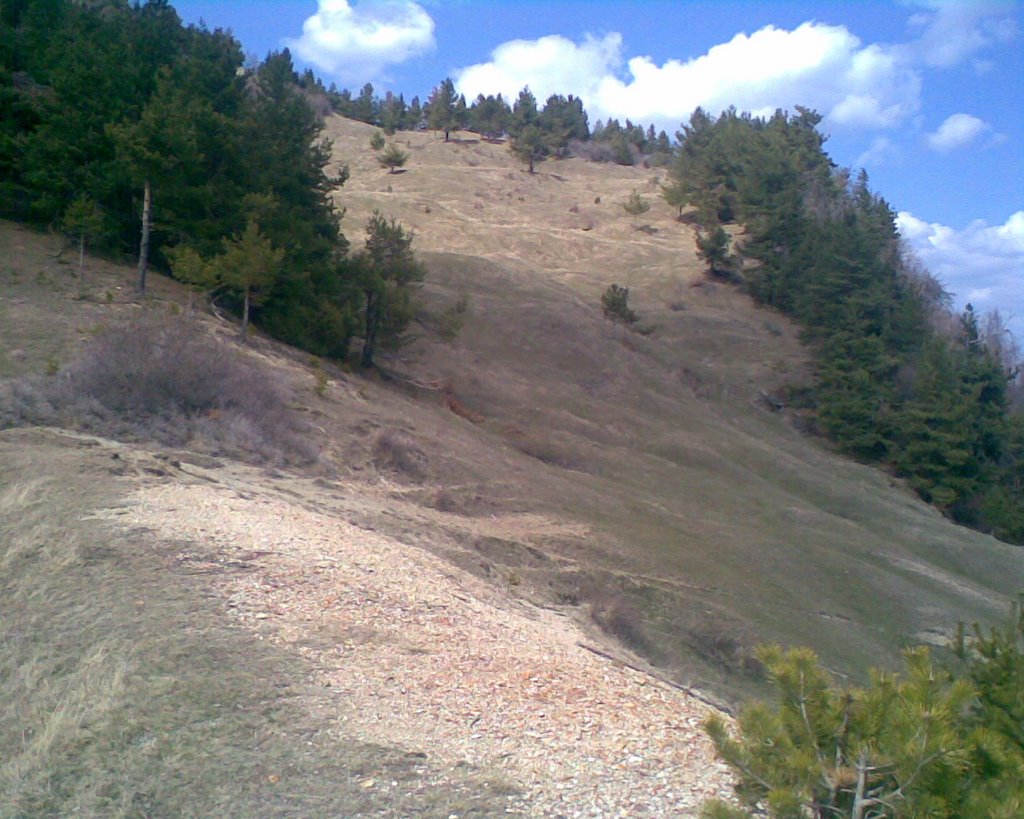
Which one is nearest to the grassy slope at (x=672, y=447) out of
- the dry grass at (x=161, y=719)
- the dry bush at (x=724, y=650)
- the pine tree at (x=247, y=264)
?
the dry bush at (x=724, y=650)

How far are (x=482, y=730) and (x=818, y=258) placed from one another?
58.2 metres

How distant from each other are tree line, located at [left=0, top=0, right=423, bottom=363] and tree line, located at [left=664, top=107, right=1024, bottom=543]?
27.8m

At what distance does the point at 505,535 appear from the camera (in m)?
18.5

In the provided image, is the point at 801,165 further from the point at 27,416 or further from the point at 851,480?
the point at 27,416

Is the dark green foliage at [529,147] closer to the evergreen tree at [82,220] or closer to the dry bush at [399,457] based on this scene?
the evergreen tree at [82,220]

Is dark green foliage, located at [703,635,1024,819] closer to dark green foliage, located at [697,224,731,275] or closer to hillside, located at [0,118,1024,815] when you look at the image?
hillside, located at [0,118,1024,815]

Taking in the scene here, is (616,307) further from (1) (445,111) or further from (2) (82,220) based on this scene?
(1) (445,111)

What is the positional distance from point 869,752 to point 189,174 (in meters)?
26.2

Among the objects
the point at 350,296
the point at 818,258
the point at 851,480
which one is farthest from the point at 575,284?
the point at 350,296

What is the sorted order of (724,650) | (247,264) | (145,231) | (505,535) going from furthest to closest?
(247,264) < (145,231) < (505,535) < (724,650)

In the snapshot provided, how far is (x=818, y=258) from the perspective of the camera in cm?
5962

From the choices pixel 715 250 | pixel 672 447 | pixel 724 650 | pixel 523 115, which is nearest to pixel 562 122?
pixel 523 115

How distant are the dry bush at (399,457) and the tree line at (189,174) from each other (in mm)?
7859

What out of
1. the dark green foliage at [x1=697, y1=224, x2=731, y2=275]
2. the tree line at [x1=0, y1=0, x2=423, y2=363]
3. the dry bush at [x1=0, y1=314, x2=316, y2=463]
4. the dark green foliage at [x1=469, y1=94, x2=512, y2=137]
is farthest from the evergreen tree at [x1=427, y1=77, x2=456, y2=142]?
the dry bush at [x1=0, y1=314, x2=316, y2=463]
